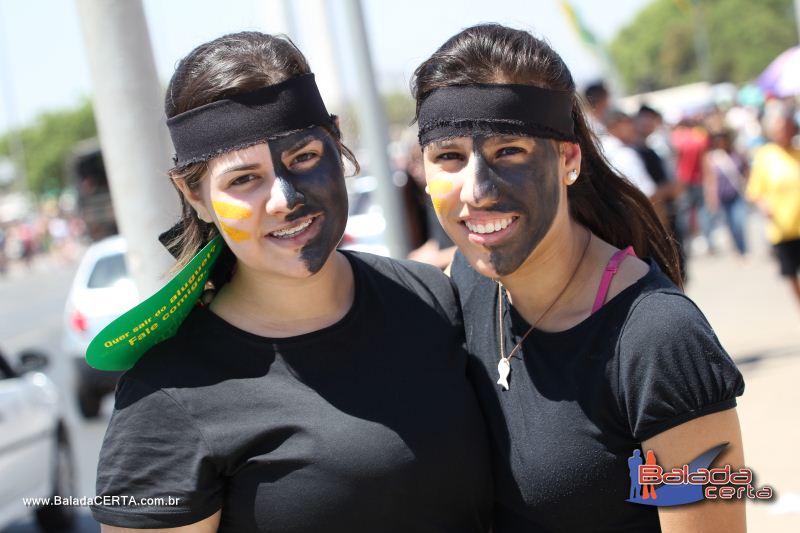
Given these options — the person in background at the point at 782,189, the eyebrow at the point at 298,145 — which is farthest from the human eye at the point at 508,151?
the person in background at the point at 782,189

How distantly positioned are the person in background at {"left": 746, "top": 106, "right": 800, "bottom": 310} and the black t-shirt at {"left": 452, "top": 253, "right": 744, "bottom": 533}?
611 cm

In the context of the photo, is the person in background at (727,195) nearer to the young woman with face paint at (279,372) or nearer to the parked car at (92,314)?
the parked car at (92,314)

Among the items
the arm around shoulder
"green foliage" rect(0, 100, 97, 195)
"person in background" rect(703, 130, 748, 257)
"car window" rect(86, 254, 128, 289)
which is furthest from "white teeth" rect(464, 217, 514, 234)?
"green foliage" rect(0, 100, 97, 195)

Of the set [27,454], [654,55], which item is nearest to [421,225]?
[27,454]

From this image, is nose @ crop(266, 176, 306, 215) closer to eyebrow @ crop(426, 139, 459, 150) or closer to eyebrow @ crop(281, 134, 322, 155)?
eyebrow @ crop(281, 134, 322, 155)

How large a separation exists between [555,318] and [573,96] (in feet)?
1.84

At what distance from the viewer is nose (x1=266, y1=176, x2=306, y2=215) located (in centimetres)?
233

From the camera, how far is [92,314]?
966cm

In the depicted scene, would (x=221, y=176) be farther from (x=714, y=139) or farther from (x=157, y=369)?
(x=714, y=139)

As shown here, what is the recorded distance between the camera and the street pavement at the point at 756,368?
538cm

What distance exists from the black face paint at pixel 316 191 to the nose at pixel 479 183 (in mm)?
310

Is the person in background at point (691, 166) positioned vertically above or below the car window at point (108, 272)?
below

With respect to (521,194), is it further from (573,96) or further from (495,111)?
(573,96)

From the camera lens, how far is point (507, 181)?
2.37 metres
